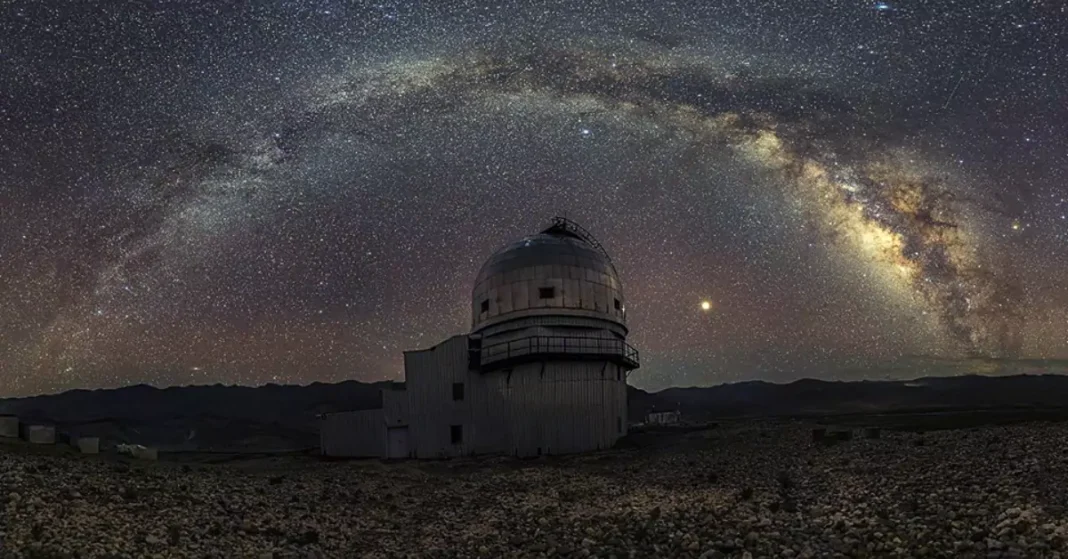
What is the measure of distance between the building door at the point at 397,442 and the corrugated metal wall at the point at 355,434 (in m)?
0.38

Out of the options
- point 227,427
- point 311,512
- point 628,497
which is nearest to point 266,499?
point 311,512

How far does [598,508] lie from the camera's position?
1850 cm

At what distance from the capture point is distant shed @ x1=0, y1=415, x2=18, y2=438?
24.3 m

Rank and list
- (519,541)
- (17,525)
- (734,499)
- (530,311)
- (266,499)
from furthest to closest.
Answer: (530,311)
(266,499)
(734,499)
(519,541)
(17,525)

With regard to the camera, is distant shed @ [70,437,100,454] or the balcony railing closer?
distant shed @ [70,437,100,454]

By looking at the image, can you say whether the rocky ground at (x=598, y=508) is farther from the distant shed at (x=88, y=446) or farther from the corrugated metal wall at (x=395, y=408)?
the corrugated metal wall at (x=395, y=408)

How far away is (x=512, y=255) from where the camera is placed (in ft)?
134

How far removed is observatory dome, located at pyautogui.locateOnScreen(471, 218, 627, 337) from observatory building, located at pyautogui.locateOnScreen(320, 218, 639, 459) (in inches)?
2.5

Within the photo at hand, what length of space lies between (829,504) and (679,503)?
3.72 m

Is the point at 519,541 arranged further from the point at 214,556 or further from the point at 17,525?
the point at 17,525

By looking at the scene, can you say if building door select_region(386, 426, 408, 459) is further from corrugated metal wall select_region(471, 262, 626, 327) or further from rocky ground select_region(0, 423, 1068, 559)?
rocky ground select_region(0, 423, 1068, 559)

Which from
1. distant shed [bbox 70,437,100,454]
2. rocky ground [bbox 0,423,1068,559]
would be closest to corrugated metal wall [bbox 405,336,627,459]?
rocky ground [bbox 0,423,1068,559]

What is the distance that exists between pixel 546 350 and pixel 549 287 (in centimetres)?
420

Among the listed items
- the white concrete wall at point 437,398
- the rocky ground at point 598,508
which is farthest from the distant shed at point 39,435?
the white concrete wall at point 437,398
